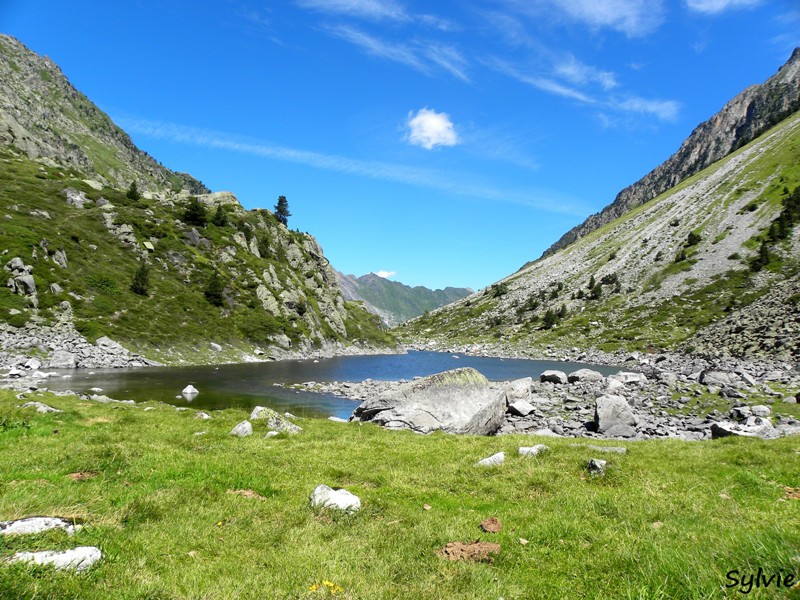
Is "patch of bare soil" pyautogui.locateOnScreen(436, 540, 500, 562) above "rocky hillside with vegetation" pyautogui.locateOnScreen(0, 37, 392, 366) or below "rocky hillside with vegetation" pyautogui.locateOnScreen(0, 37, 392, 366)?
below

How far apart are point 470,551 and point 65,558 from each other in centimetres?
681

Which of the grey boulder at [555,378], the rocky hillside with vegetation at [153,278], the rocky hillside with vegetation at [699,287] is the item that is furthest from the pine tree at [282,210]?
the grey boulder at [555,378]

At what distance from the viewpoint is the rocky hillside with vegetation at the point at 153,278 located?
67312 millimetres

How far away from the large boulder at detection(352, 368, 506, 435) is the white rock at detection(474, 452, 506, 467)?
1294 cm

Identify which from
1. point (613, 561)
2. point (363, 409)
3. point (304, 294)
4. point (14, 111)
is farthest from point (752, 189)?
point (14, 111)

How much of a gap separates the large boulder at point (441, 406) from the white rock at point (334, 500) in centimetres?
1737

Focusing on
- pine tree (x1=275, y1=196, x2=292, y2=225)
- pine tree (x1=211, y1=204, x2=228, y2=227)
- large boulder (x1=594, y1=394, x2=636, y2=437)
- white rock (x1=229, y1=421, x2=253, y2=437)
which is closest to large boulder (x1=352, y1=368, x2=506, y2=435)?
large boulder (x1=594, y1=394, x2=636, y2=437)

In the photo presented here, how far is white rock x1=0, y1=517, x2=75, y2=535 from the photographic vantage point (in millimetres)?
7160

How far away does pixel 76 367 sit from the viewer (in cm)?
5828

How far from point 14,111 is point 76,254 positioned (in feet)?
607

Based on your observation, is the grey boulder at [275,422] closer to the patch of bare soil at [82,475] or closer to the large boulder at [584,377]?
the patch of bare soil at [82,475]

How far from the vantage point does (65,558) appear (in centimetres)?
657

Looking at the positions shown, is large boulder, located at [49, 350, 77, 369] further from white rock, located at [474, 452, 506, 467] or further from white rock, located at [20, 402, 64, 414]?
white rock, located at [474, 452, 506, 467]

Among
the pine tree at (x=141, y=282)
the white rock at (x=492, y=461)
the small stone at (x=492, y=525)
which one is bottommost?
the white rock at (x=492, y=461)
